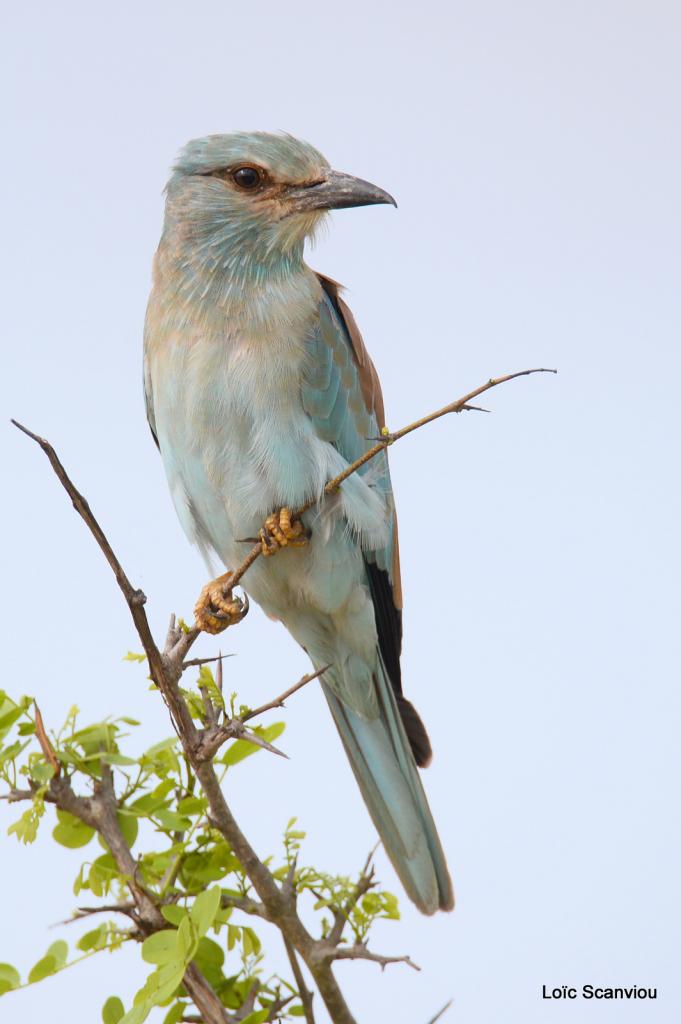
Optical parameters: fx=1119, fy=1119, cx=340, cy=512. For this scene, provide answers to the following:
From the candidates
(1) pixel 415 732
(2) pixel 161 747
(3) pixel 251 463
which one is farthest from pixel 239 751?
(1) pixel 415 732

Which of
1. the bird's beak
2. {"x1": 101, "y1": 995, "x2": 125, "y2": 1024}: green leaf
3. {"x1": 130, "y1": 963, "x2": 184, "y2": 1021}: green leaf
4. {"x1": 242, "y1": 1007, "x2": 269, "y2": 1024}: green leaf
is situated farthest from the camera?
the bird's beak

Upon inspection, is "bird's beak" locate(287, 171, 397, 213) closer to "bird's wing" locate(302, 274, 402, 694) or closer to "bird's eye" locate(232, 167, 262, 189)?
"bird's eye" locate(232, 167, 262, 189)

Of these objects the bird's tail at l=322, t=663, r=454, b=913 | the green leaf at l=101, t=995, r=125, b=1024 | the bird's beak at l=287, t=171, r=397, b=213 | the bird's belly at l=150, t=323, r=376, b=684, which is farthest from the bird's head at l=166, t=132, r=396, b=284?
the green leaf at l=101, t=995, r=125, b=1024

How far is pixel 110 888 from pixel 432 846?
0.84 m

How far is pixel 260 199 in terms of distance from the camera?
2.51 metres

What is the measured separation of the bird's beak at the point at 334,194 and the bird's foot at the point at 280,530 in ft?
2.26

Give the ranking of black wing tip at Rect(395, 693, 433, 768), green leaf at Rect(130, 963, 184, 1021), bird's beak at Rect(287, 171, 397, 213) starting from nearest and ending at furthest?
green leaf at Rect(130, 963, 184, 1021), bird's beak at Rect(287, 171, 397, 213), black wing tip at Rect(395, 693, 433, 768)

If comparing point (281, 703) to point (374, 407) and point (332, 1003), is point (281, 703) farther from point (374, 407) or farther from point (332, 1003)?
point (374, 407)

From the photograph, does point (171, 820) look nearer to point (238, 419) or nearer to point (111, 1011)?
point (111, 1011)

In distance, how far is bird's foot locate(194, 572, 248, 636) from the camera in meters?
2.49

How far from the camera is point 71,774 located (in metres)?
1.83

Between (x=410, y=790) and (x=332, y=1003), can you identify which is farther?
A: (x=410, y=790)

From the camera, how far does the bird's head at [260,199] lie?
2477 mm

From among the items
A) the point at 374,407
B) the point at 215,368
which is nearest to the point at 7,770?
the point at 215,368
